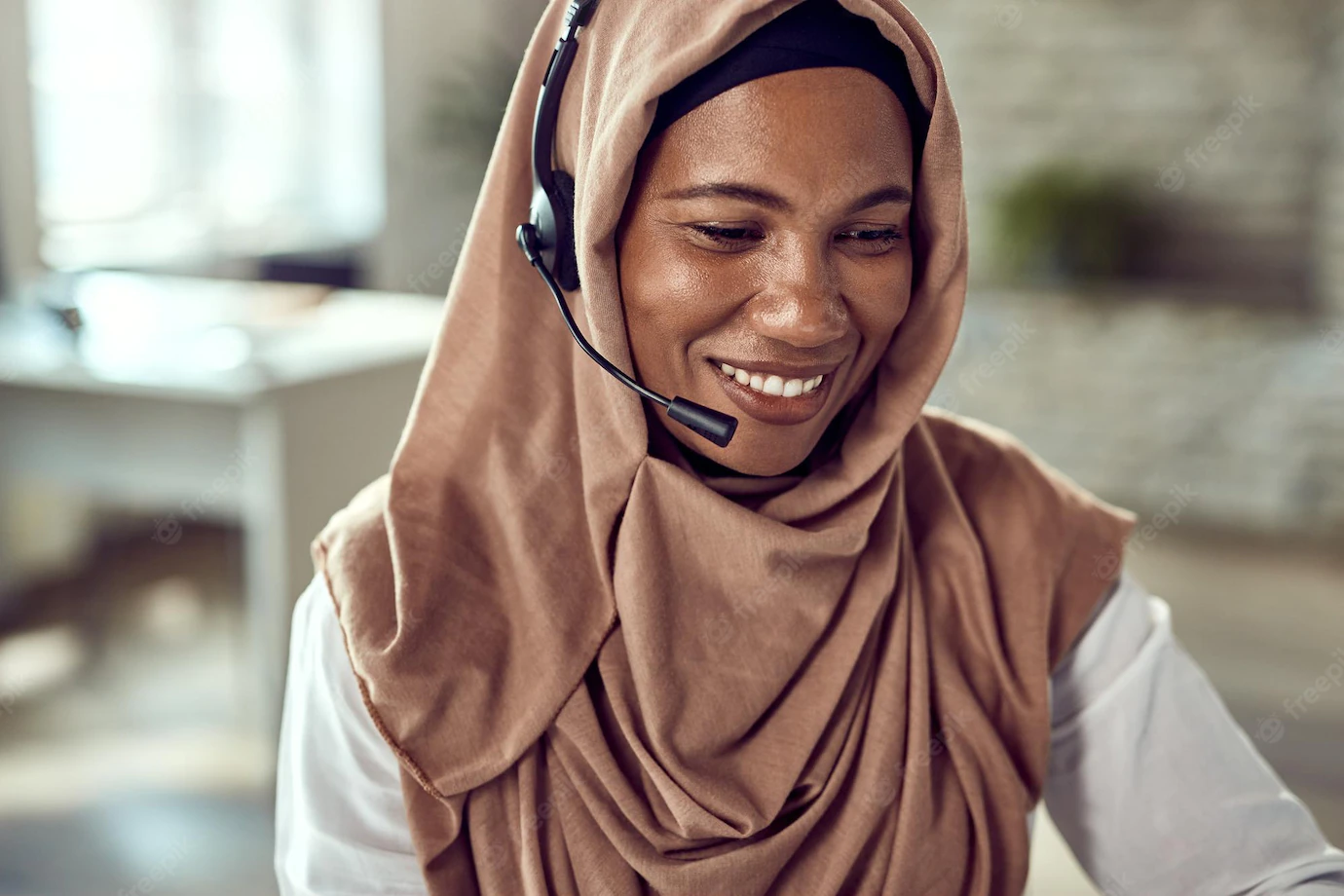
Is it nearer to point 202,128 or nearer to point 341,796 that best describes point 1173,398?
point 202,128

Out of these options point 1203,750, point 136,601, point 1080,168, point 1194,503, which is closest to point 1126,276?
point 1080,168

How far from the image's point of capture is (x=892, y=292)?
894 millimetres

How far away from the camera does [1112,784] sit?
102 centimetres

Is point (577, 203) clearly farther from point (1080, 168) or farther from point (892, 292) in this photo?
point (1080, 168)

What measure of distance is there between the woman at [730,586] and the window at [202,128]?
11.9ft

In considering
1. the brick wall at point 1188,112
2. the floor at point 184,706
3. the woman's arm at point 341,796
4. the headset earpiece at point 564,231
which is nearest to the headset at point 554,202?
the headset earpiece at point 564,231

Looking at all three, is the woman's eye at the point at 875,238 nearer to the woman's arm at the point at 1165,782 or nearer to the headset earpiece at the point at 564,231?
the headset earpiece at the point at 564,231

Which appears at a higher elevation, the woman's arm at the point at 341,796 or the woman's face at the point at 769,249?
the woman's face at the point at 769,249

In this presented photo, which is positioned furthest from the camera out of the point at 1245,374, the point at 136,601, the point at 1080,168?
the point at 1080,168

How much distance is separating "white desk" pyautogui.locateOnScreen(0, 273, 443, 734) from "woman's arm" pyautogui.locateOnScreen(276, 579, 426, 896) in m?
1.50

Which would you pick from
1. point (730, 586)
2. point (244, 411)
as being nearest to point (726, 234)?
point (730, 586)

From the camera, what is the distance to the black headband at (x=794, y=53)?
83 cm

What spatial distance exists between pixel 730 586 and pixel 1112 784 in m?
0.37

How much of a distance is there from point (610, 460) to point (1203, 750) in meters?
0.53
